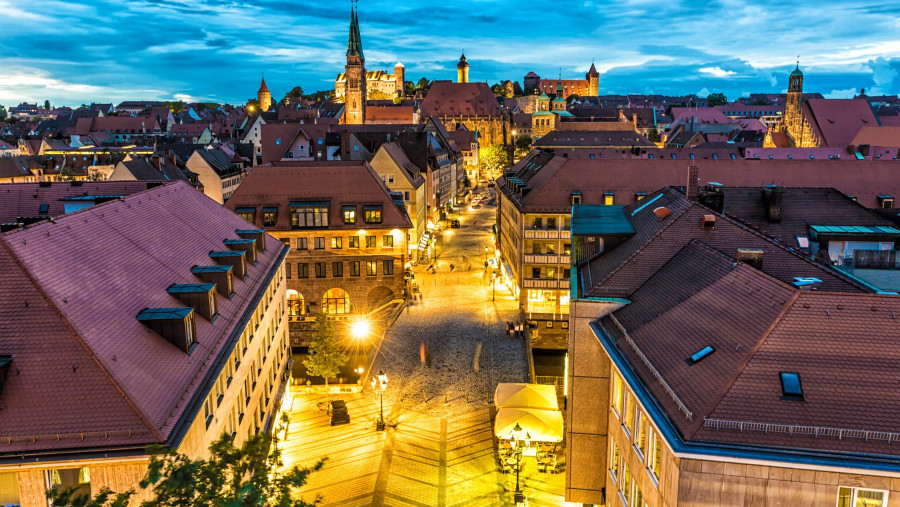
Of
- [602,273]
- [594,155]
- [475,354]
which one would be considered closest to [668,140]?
[594,155]

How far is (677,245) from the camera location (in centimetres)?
2622

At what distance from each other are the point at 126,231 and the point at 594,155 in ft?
194

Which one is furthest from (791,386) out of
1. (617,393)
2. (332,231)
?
(332,231)

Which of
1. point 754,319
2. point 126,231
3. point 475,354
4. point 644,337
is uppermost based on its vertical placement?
point 126,231

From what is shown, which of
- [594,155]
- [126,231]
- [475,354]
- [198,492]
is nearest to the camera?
[198,492]

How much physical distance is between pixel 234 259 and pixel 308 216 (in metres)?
24.9

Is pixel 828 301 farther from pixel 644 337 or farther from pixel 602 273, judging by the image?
pixel 602 273

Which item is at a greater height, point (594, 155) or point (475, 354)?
point (594, 155)

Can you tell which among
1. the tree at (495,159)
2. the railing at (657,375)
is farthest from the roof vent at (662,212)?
the tree at (495,159)

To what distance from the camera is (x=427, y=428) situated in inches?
1359

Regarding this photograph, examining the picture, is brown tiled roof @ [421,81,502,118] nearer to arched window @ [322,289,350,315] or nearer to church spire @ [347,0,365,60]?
church spire @ [347,0,365,60]

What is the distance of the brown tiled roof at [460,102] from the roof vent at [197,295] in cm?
16338

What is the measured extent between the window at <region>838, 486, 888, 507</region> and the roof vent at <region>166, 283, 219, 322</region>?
18298 mm

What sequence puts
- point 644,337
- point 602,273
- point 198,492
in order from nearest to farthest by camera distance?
point 198,492 → point 644,337 → point 602,273
